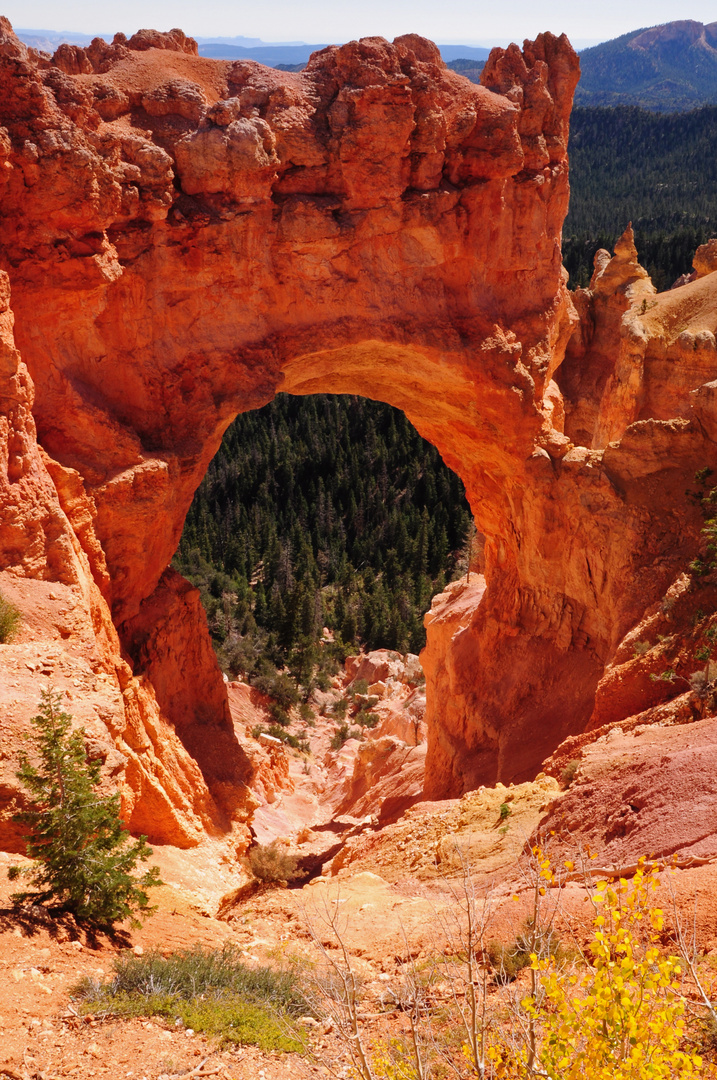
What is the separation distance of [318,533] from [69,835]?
148ft

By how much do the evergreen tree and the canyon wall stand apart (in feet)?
4.45

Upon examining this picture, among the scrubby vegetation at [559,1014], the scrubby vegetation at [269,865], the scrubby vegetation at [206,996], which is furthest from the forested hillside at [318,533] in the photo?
the scrubby vegetation at [559,1014]

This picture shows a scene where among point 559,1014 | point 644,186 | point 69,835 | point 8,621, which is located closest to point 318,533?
point 8,621

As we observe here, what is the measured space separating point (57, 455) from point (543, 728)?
1142cm

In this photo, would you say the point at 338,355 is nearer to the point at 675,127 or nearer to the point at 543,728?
the point at 543,728

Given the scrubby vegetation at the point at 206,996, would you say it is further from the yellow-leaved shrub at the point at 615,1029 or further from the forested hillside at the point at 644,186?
the forested hillside at the point at 644,186

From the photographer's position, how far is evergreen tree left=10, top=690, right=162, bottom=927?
27.9 feet

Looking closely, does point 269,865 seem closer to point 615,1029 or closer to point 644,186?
point 615,1029

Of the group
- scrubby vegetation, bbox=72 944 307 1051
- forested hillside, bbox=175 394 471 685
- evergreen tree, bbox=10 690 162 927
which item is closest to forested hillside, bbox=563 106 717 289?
forested hillside, bbox=175 394 471 685

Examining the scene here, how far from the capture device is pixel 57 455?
13.6 meters

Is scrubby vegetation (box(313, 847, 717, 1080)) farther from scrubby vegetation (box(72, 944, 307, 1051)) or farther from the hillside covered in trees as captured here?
the hillside covered in trees

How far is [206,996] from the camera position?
25.6 ft

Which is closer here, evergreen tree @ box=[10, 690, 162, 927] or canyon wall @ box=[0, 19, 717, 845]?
evergreen tree @ box=[10, 690, 162, 927]

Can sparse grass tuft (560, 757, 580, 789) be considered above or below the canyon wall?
below
